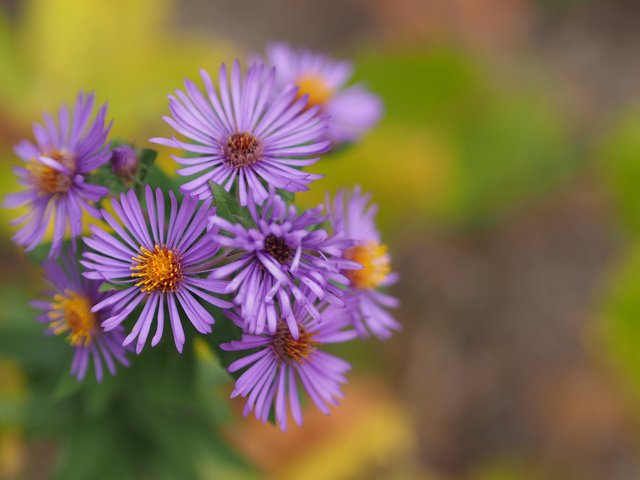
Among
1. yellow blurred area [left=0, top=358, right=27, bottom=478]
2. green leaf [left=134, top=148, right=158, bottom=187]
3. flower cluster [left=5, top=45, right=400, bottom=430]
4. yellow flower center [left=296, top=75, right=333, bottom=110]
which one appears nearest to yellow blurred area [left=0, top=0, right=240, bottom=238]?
yellow blurred area [left=0, top=358, right=27, bottom=478]

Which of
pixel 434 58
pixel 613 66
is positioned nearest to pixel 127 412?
pixel 434 58

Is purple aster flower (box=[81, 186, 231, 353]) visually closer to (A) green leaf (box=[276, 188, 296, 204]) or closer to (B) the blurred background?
(A) green leaf (box=[276, 188, 296, 204])

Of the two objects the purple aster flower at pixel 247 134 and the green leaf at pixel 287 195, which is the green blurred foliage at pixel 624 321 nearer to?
the purple aster flower at pixel 247 134

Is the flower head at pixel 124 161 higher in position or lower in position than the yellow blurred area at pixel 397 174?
lower

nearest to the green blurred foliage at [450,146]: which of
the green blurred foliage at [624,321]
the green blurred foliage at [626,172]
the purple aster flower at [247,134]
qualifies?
the green blurred foliage at [626,172]

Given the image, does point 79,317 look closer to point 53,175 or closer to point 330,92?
point 53,175

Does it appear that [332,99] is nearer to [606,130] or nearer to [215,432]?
[215,432]

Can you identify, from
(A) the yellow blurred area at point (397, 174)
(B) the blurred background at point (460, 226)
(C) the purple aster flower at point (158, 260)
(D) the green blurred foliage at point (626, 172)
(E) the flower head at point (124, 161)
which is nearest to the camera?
(C) the purple aster flower at point (158, 260)
